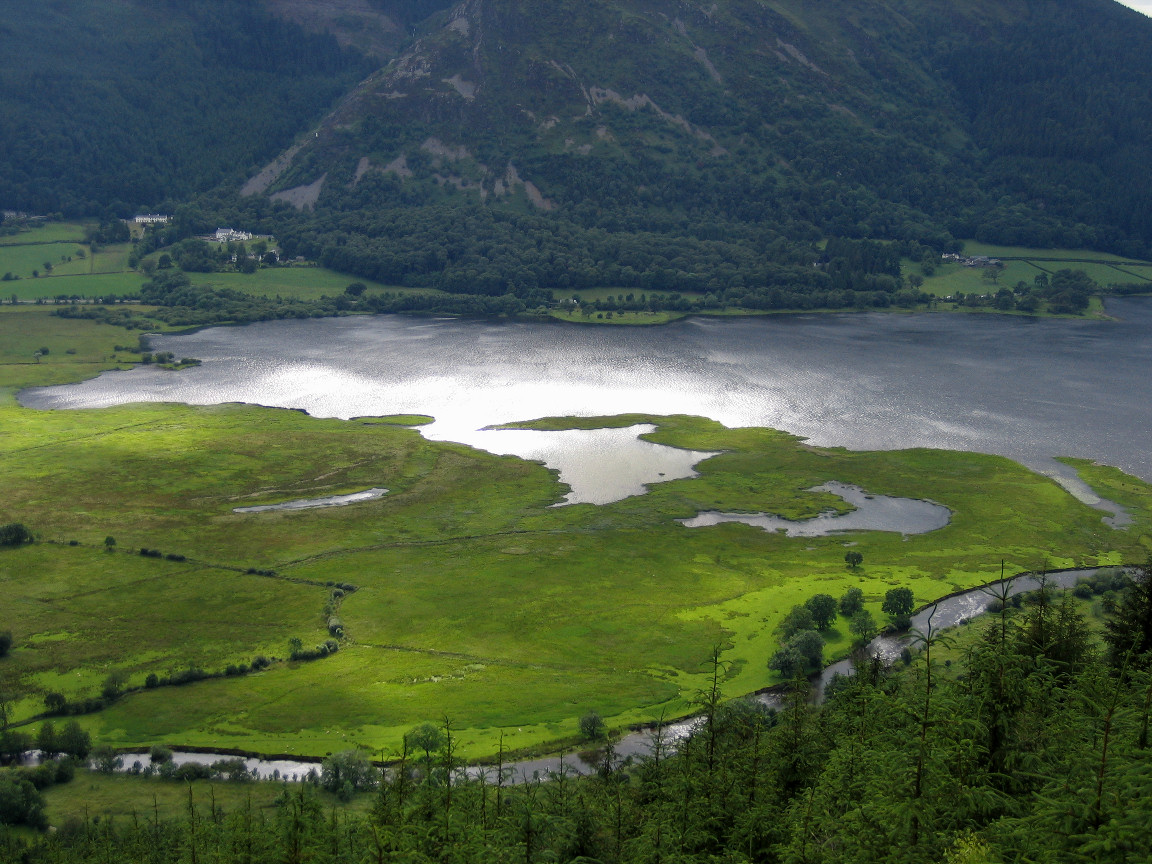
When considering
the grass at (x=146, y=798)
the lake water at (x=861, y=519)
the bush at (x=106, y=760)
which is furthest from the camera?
the lake water at (x=861, y=519)

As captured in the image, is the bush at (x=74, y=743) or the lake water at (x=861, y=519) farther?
the lake water at (x=861, y=519)

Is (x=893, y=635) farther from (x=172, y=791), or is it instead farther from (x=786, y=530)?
(x=172, y=791)

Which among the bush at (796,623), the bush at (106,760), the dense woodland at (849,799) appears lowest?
the bush at (106,760)

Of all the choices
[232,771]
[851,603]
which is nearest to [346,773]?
[232,771]

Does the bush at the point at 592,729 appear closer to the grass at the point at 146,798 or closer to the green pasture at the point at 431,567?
the green pasture at the point at 431,567

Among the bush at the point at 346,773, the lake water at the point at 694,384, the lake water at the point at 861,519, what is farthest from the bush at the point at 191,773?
the lake water at the point at 694,384

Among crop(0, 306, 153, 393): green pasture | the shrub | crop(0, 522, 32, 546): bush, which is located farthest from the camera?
crop(0, 306, 153, 393): green pasture

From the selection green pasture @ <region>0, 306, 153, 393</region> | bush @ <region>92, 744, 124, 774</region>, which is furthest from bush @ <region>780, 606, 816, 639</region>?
green pasture @ <region>0, 306, 153, 393</region>

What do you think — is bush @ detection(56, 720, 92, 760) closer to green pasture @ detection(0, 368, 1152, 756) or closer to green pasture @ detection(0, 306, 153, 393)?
green pasture @ detection(0, 368, 1152, 756)
